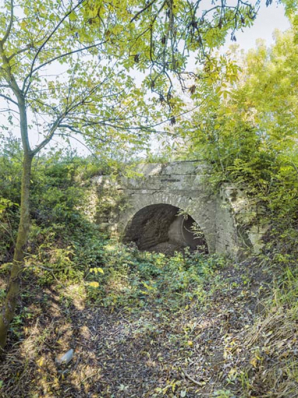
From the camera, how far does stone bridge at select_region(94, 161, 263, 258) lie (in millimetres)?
4070

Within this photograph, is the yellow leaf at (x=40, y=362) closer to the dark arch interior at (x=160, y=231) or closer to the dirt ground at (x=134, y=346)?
the dirt ground at (x=134, y=346)

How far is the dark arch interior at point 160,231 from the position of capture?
6512 mm

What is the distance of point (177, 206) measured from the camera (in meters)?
5.57

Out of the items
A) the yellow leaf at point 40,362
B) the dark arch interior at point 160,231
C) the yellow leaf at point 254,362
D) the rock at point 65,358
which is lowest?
the rock at point 65,358

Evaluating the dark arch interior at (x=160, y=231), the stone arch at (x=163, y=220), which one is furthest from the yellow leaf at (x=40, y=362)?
the dark arch interior at (x=160, y=231)

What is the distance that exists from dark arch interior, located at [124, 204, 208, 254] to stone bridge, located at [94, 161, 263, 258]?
0.11 ft

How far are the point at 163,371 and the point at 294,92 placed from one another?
841cm

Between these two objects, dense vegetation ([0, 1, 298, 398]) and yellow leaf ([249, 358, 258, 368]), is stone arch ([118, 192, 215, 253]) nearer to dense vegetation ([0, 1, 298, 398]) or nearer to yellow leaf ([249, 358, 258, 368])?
dense vegetation ([0, 1, 298, 398])

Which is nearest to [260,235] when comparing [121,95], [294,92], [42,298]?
[121,95]

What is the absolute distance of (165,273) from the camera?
15.9 feet

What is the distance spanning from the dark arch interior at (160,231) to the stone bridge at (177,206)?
3 cm

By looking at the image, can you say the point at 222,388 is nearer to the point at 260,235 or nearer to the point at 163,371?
the point at 163,371

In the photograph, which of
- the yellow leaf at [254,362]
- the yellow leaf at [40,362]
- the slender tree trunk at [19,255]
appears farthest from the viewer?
the yellow leaf at [40,362]

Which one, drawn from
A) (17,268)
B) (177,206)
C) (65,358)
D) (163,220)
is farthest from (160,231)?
(17,268)
